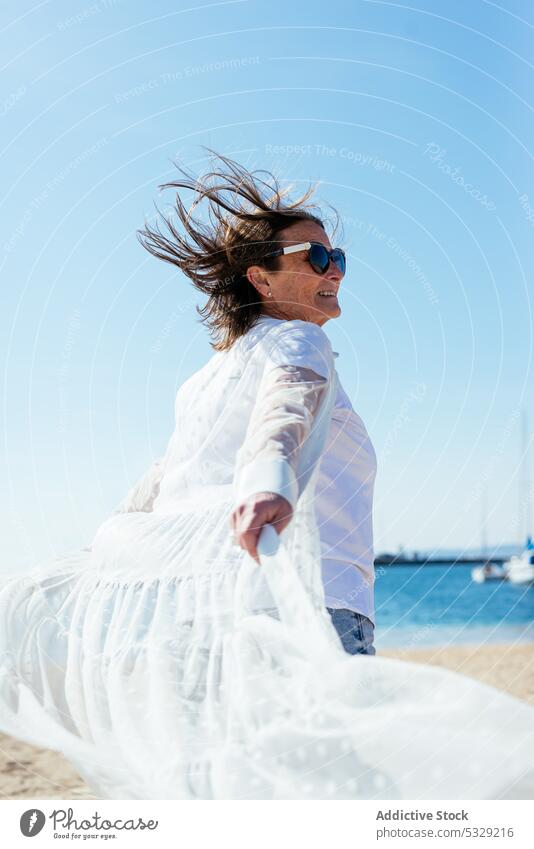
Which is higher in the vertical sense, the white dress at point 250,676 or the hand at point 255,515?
the hand at point 255,515

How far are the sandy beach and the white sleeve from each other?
1416 millimetres

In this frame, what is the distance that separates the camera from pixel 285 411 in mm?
1562

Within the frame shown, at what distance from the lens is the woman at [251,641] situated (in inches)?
63.7

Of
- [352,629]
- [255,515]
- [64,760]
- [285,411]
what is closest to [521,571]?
[64,760]

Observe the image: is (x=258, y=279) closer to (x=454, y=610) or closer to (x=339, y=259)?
(x=339, y=259)

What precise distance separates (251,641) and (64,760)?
129 inches

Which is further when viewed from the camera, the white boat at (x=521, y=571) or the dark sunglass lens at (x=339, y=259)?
the white boat at (x=521, y=571)

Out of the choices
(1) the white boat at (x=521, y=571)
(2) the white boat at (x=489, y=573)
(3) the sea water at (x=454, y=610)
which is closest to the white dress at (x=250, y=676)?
(3) the sea water at (x=454, y=610)

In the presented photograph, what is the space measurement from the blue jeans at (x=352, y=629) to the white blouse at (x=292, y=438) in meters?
0.02

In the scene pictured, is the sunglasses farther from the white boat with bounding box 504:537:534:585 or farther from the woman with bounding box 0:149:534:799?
the white boat with bounding box 504:537:534:585

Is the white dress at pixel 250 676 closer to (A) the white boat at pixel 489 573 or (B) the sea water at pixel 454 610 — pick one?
(B) the sea water at pixel 454 610

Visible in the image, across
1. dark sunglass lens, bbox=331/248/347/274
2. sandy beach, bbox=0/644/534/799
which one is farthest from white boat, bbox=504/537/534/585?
dark sunglass lens, bbox=331/248/347/274
